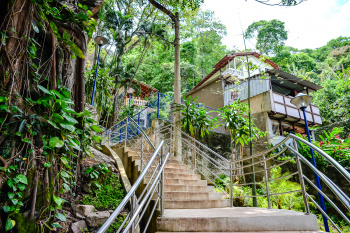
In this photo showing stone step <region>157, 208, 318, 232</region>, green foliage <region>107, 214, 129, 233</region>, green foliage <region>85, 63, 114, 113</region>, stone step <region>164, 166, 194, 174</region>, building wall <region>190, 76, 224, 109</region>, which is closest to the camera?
stone step <region>157, 208, 318, 232</region>

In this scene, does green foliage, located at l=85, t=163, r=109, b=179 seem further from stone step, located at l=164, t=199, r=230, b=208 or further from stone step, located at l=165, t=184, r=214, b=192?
stone step, located at l=164, t=199, r=230, b=208

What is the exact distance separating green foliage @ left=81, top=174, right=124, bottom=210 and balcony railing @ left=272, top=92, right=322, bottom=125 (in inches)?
383

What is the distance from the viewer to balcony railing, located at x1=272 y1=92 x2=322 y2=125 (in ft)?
36.9

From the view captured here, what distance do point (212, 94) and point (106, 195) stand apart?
10.9 m

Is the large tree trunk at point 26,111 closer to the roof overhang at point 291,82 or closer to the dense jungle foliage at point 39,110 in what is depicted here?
the dense jungle foliage at point 39,110

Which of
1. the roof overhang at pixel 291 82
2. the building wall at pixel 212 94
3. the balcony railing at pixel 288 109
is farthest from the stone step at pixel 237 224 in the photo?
the roof overhang at pixel 291 82

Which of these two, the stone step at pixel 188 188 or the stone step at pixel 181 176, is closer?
the stone step at pixel 188 188

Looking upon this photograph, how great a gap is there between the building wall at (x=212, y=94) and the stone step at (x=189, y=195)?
9.04 metres

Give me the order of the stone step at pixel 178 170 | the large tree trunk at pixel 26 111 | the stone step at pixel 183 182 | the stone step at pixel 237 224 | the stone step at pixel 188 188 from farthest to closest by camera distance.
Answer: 1. the stone step at pixel 178 170
2. the stone step at pixel 183 182
3. the stone step at pixel 188 188
4. the stone step at pixel 237 224
5. the large tree trunk at pixel 26 111

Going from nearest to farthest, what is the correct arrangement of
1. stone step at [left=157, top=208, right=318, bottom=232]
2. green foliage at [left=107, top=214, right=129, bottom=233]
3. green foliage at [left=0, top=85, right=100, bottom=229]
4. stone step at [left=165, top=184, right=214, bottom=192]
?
green foliage at [left=0, top=85, right=100, bottom=229] < stone step at [left=157, top=208, right=318, bottom=232] < green foliage at [left=107, top=214, right=129, bottom=233] < stone step at [left=165, top=184, right=214, bottom=192]

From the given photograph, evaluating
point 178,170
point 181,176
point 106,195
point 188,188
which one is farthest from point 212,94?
point 106,195

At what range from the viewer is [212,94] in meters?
13.6

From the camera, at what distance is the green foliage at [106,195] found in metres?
3.65

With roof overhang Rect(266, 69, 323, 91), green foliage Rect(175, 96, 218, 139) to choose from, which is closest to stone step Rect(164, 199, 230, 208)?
green foliage Rect(175, 96, 218, 139)
